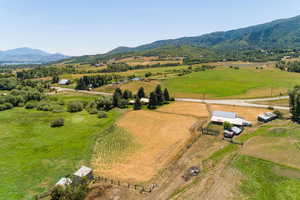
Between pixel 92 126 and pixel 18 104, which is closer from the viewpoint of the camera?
pixel 92 126

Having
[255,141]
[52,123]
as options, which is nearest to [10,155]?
[52,123]

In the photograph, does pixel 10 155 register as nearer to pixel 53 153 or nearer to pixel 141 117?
pixel 53 153

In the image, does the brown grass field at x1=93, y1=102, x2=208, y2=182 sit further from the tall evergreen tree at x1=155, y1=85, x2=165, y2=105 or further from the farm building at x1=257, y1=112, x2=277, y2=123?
the farm building at x1=257, y1=112, x2=277, y2=123

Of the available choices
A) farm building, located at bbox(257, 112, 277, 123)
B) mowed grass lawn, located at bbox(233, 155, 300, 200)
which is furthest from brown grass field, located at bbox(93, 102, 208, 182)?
farm building, located at bbox(257, 112, 277, 123)

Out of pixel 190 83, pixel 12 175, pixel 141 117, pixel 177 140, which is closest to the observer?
pixel 12 175

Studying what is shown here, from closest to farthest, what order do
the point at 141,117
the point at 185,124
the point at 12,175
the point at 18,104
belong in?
the point at 12,175, the point at 185,124, the point at 141,117, the point at 18,104

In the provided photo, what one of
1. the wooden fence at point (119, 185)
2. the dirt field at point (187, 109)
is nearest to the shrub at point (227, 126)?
the dirt field at point (187, 109)

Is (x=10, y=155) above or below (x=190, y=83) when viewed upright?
below
